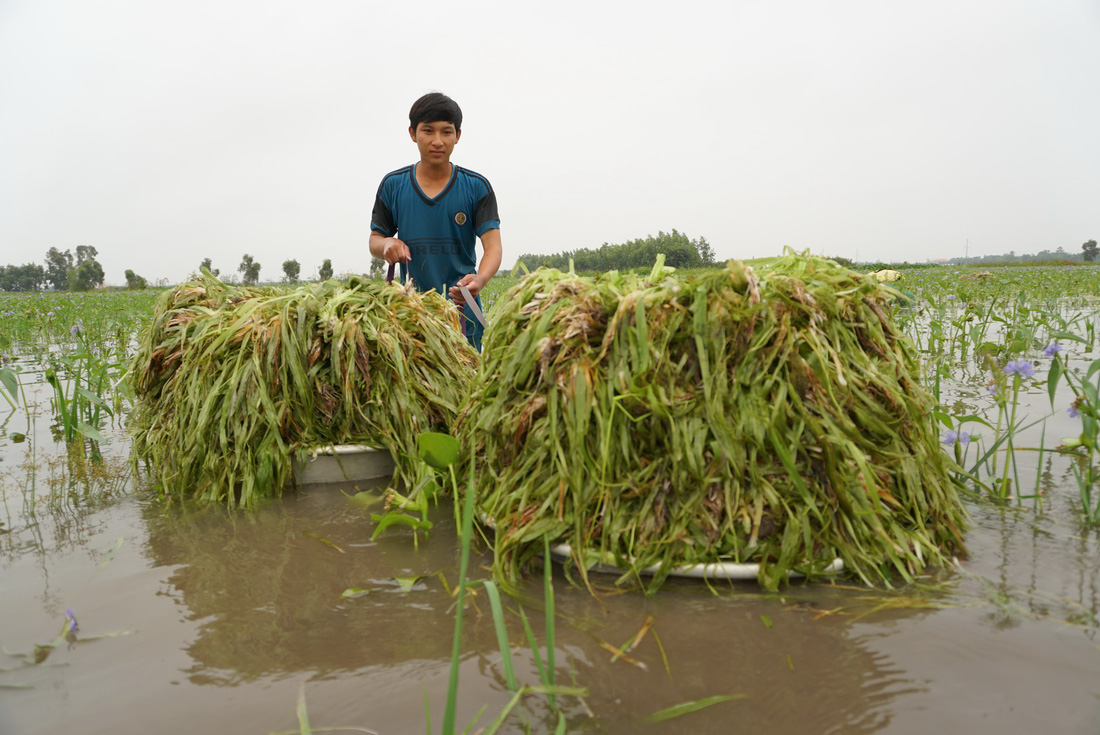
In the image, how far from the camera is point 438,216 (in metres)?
4.17

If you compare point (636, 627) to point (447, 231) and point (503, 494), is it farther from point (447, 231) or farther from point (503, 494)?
point (447, 231)

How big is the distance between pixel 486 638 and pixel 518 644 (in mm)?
86

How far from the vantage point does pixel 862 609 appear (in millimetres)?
1703

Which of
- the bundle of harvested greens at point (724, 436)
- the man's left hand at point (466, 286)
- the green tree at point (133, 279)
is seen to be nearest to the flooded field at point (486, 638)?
the bundle of harvested greens at point (724, 436)

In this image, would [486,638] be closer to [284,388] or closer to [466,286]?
[284,388]

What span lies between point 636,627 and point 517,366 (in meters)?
0.86

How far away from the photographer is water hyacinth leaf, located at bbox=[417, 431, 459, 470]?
2.12 meters

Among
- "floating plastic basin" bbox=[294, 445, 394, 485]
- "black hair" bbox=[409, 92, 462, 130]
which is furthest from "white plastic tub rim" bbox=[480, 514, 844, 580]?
"black hair" bbox=[409, 92, 462, 130]

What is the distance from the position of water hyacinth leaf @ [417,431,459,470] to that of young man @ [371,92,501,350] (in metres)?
1.97

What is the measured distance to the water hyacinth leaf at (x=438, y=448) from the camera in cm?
212

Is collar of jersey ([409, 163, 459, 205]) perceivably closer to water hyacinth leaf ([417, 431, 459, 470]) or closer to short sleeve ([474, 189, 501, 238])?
short sleeve ([474, 189, 501, 238])

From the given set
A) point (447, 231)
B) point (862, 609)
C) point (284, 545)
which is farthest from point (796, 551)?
point (447, 231)

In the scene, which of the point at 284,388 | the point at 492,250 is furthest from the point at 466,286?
the point at 284,388

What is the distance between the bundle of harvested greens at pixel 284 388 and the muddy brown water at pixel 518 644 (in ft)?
1.85
